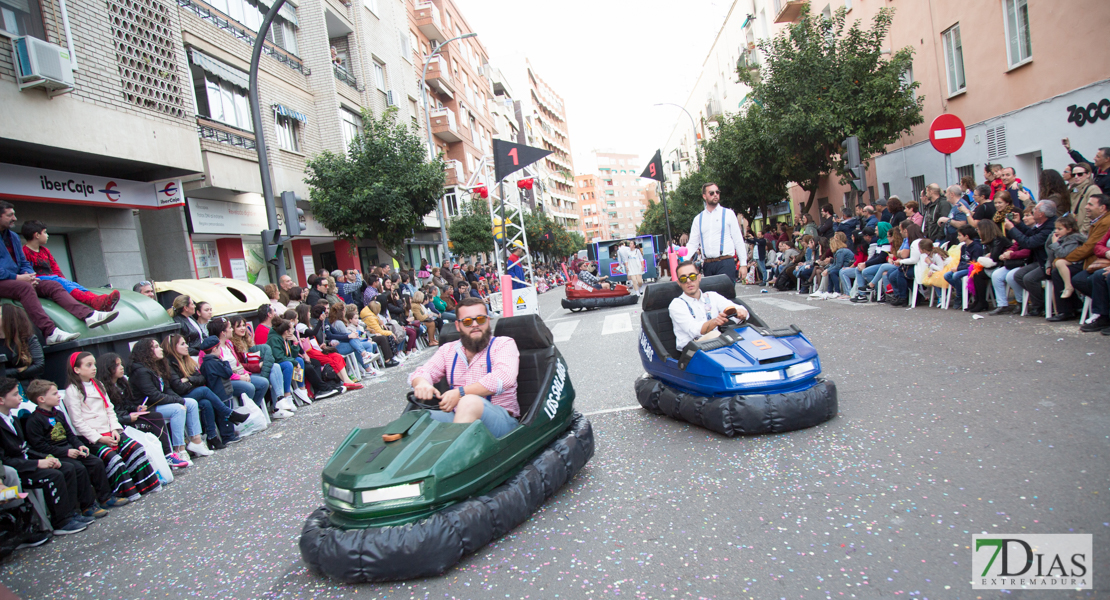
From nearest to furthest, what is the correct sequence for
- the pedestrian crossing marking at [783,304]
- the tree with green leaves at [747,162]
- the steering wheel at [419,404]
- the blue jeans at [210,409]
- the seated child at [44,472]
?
the steering wheel at [419,404], the seated child at [44,472], the blue jeans at [210,409], the pedestrian crossing marking at [783,304], the tree with green leaves at [747,162]

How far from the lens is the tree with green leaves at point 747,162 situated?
2262 centimetres

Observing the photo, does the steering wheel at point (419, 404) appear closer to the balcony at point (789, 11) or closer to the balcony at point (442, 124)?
the balcony at point (789, 11)

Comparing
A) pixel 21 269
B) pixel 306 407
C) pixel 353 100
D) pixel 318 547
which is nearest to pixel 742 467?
pixel 318 547

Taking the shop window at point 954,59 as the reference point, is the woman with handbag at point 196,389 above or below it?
below

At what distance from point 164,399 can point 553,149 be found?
299ft

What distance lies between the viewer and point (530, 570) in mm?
3205

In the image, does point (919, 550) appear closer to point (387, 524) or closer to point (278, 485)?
point (387, 524)

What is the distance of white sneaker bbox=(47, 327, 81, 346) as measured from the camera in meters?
6.84

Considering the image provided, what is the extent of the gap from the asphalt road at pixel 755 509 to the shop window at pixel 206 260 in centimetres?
989

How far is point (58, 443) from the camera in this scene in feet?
17.6

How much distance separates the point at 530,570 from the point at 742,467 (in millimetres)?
1655

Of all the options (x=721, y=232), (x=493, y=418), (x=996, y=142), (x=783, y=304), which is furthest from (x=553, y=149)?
(x=493, y=418)

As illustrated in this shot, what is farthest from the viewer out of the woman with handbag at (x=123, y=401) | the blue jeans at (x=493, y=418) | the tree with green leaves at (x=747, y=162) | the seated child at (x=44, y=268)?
the tree with green leaves at (x=747, y=162)

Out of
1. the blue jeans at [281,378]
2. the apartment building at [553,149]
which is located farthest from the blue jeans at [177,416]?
the apartment building at [553,149]
